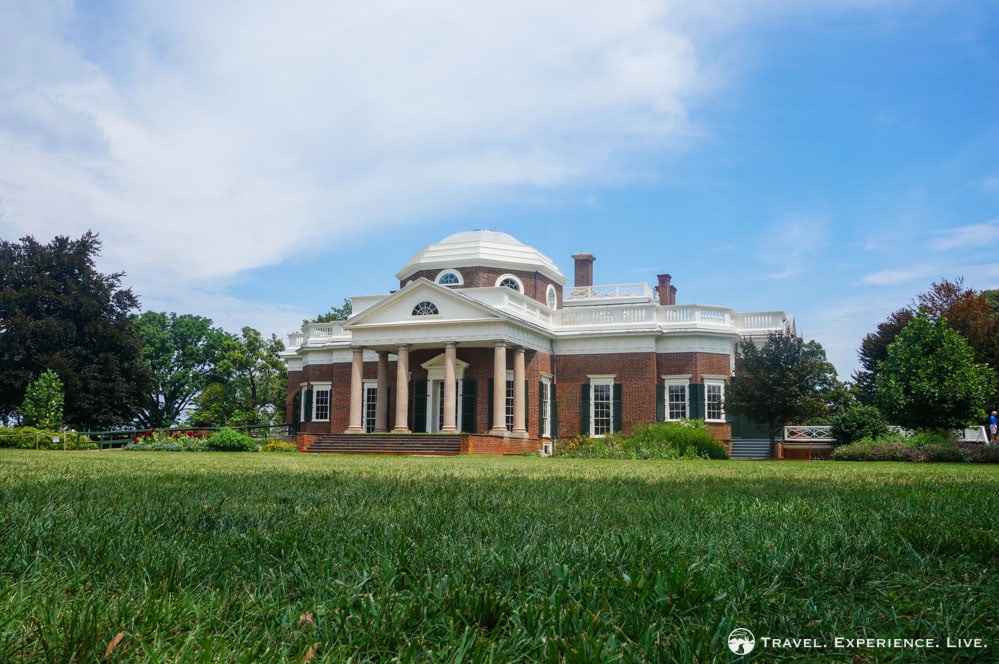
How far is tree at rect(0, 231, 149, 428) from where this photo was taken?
3753 centimetres

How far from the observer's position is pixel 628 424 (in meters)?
34.4

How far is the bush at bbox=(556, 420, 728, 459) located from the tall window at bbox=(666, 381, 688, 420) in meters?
3.69

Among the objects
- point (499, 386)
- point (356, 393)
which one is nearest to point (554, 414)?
point (499, 386)

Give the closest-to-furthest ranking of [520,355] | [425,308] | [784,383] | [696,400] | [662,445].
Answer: [662,445], [784,383], [520,355], [425,308], [696,400]

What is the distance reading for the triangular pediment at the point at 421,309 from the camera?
107ft

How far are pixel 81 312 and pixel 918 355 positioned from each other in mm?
38024

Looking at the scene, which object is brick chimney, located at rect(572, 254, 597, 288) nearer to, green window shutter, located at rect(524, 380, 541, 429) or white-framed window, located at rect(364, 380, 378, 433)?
green window shutter, located at rect(524, 380, 541, 429)

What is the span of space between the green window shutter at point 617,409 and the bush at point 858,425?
28.8ft

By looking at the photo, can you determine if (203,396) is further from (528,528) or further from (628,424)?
(528,528)

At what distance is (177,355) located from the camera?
60469mm

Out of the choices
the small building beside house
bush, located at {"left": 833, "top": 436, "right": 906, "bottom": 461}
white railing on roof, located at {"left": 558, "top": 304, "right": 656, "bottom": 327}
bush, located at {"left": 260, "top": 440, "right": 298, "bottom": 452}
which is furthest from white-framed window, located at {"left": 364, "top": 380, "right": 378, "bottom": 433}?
bush, located at {"left": 833, "top": 436, "right": 906, "bottom": 461}

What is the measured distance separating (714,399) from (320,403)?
19.9 m

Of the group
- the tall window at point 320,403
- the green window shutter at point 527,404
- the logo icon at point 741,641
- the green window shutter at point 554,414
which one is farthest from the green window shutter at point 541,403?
the logo icon at point 741,641

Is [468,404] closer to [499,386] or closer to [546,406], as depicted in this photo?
[499,386]
